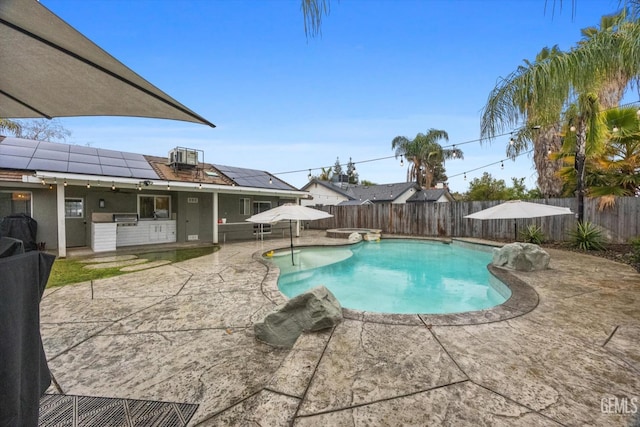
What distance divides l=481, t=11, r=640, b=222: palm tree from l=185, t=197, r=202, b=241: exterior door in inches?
451

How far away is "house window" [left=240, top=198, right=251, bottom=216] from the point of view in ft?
43.6

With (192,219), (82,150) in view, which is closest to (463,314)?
(192,219)

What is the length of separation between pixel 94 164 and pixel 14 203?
103 inches

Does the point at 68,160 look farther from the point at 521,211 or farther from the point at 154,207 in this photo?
the point at 521,211

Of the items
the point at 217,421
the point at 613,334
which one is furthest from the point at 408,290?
the point at 217,421

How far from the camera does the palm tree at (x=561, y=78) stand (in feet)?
11.6

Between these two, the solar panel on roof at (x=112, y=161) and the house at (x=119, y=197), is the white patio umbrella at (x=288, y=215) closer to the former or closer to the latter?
the house at (x=119, y=197)

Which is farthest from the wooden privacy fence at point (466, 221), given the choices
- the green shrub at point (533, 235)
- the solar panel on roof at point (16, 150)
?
the solar panel on roof at point (16, 150)

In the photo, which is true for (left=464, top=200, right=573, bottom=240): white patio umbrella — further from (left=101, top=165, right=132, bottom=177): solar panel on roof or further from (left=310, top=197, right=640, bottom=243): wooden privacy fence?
(left=101, top=165, right=132, bottom=177): solar panel on roof

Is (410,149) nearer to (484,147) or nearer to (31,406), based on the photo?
(484,147)

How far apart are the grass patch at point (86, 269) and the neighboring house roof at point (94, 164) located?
9.52 ft

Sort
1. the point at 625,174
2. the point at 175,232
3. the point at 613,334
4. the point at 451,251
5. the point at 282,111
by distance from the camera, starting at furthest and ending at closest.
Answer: the point at 282,111, the point at 175,232, the point at 451,251, the point at 625,174, the point at 613,334

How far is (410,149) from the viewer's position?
25.0m

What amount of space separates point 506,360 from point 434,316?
107cm
